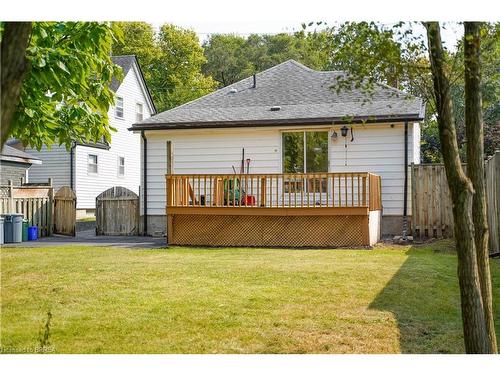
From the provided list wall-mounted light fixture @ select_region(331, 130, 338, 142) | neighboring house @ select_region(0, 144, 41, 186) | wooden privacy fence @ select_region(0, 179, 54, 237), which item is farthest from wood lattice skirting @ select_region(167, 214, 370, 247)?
neighboring house @ select_region(0, 144, 41, 186)

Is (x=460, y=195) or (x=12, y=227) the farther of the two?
(x=12, y=227)

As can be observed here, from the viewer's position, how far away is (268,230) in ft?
34.1

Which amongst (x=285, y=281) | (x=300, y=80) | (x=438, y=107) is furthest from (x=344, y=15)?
(x=300, y=80)

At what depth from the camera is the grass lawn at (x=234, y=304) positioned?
4156 millimetres

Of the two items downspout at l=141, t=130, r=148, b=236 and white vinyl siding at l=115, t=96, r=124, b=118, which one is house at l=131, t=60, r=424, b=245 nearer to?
downspout at l=141, t=130, r=148, b=236

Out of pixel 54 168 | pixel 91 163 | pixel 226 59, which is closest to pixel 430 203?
pixel 226 59

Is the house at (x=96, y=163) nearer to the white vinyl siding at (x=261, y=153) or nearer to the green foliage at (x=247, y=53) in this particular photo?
the white vinyl siding at (x=261, y=153)

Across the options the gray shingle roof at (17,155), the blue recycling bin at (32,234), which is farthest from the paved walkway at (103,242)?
the gray shingle roof at (17,155)

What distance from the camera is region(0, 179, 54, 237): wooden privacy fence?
1191 centimetres

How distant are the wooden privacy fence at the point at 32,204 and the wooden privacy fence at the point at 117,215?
1134mm

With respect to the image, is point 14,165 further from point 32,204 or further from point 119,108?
point 32,204

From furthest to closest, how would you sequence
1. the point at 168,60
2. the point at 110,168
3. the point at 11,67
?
the point at 110,168 → the point at 168,60 → the point at 11,67

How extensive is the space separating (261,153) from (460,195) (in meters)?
9.37

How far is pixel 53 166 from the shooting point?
765 inches
